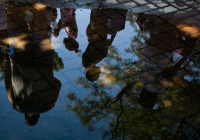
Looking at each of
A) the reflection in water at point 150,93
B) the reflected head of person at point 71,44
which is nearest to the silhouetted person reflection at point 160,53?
the reflection in water at point 150,93

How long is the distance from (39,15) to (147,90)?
137 inches

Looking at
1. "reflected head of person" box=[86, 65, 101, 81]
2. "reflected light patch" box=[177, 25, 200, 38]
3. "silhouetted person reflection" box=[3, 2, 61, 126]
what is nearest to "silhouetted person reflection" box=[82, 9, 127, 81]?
"reflected head of person" box=[86, 65, 101, 81]

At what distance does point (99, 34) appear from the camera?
18.8ft

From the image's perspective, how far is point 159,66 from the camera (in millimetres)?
4867

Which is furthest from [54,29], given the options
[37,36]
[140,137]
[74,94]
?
[140,137]

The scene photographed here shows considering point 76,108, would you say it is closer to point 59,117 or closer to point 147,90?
point 59,117

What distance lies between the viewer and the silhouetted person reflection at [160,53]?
4422 millimetres

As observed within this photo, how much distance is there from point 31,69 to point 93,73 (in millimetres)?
1180

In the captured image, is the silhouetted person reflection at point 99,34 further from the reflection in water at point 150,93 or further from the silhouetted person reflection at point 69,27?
the silhouetted person reflection at point 69,27

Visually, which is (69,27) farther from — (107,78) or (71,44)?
(107,78)

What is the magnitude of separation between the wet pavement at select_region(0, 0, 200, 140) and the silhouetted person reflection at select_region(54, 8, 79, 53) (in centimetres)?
2

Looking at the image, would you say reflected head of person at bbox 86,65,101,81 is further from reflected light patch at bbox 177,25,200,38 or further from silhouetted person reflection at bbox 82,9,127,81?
reflected light patch at bbox 177,25,200,38

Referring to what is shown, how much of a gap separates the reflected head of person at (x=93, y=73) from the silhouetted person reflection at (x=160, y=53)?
2.78 ft

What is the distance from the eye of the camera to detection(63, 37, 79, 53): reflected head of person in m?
5.30
